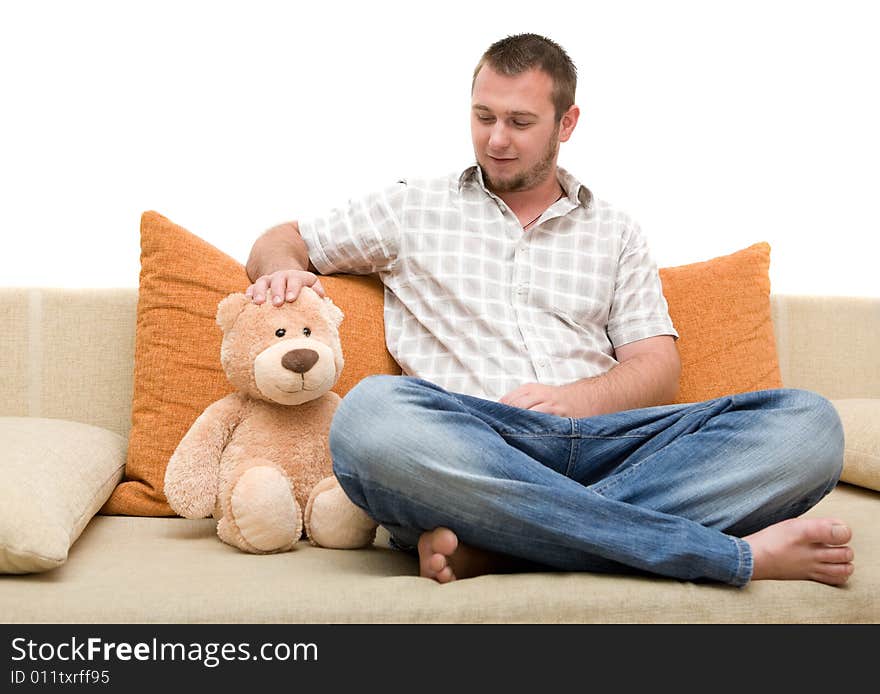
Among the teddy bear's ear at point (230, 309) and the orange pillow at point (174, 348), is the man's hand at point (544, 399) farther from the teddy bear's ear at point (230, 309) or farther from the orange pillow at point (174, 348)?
the teddy bear's ear at point (230, 309)

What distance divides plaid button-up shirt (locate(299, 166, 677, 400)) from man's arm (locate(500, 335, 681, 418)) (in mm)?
37

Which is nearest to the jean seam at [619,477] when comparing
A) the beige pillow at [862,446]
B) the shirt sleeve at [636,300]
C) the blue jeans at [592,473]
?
the blue jeans at [592,473]

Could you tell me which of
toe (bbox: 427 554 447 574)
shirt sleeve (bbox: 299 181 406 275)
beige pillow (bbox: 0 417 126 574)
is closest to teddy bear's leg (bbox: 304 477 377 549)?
toe (bbox: 427 554 447 574)

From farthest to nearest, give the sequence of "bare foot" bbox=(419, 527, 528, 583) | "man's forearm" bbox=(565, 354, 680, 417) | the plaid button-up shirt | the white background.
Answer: the white background
the plaid button-up shirt
"man's forearm" bbox=(565, 354, 680, 417)
"bare foot" bbox=(419, 527, 528, 583)

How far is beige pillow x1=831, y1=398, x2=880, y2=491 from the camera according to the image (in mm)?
1864

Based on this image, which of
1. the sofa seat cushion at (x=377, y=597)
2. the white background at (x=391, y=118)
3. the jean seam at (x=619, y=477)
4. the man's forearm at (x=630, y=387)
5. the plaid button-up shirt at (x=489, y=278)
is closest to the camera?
the sofa seat cushion at (x=377, y=597)

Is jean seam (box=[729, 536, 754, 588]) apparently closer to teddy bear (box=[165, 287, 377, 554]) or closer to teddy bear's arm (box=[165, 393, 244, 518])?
teddy bear (box=[165, 287, 377, 554])

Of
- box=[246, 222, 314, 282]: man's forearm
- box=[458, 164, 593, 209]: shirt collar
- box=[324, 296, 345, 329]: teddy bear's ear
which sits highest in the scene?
box=[458, 164, 593, 209]: shirt collar

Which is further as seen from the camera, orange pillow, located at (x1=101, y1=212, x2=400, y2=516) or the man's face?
the man's face

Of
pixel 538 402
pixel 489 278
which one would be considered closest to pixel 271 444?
pixel 538 402

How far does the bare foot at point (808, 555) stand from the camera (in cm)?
134

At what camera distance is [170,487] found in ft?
5.01

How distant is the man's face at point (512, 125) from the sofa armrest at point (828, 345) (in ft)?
2.30

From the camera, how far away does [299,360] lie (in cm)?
151
